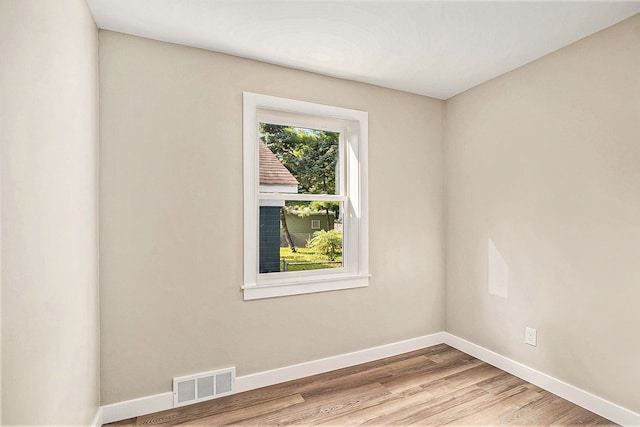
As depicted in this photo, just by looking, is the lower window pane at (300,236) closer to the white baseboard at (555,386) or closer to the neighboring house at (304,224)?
the neighboring house at (304,224)

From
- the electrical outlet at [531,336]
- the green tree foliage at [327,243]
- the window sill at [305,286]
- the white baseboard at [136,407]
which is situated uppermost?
the green tree foliage at [327,243]

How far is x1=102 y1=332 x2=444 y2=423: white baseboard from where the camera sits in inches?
83.3

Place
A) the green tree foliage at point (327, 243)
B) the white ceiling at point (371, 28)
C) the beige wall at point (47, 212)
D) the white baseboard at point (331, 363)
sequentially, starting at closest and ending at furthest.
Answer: the beige wall at point (47, 212), the white ceiling at point (371, 28), the white baseboard at point (331, 363), the green tree foliage at point (327, 243)

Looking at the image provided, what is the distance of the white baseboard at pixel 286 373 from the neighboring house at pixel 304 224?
971 mm

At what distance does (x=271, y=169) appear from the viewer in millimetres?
2703

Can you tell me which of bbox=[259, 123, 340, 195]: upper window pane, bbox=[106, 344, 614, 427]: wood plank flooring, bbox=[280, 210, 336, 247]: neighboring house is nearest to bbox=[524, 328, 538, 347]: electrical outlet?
bbox=[106, 344, 614, 427]: wood plank flooring

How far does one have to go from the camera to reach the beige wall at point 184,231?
2.11 metres

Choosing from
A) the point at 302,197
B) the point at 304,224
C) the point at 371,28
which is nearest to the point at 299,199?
the point at 302,197

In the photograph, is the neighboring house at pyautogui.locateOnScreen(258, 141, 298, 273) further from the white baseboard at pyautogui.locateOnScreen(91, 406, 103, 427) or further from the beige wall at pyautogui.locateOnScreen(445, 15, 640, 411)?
the beige wall at pyautogui.locateOnScreen(445, 15, 640, 411)

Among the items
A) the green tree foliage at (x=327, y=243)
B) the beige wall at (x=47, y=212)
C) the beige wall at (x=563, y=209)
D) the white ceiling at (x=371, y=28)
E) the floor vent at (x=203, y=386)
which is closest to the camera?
the beige wall at (x=47, y=212)

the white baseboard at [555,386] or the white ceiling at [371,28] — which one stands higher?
the white ceiling at [371,28]

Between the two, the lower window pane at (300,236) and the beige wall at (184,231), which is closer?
the beige wall at (184,231)

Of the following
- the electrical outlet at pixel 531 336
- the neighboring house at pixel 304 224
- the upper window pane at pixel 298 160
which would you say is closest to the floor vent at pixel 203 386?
the neighboring house at pixel 304 224

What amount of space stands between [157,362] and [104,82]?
179cm
